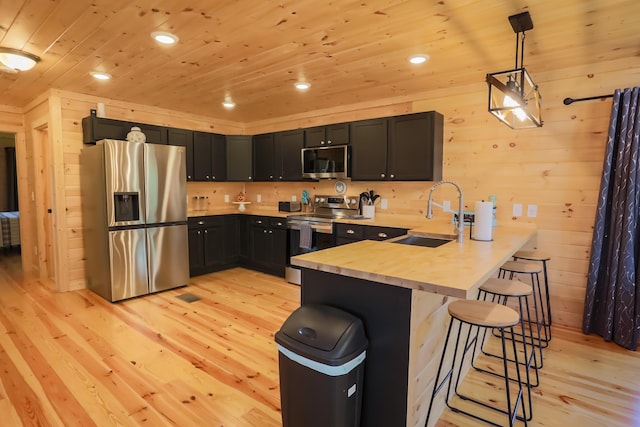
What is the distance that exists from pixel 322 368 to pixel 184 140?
4.34 metres

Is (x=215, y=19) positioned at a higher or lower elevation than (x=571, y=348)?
higher

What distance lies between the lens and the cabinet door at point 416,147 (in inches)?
150

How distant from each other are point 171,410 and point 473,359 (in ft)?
6.98

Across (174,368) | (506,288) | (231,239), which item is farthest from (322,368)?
(231,239)

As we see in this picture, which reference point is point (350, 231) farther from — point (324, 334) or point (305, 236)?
point (324, 334)

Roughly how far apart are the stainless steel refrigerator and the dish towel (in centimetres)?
148

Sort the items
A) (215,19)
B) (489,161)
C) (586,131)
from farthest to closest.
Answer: (489,161) → (586,131) → (215,19)

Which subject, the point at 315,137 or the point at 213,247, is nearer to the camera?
the point at 315,137

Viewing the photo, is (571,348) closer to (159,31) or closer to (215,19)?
(215,19)

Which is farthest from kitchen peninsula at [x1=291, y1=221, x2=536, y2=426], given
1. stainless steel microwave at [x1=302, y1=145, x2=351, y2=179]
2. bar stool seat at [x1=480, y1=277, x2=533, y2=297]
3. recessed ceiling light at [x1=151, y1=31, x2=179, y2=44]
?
stainless steel microwave at [x1=302, y1=145, x2=351, y2=179]

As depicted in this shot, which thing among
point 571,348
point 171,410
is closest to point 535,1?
point 571,348

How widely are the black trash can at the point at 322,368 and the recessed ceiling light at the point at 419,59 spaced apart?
2.24m

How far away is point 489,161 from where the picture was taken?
3.65m

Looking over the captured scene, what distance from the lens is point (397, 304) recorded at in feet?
5.23
